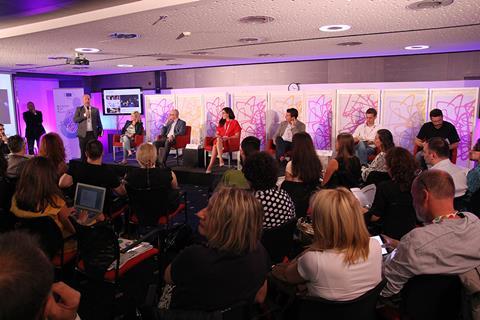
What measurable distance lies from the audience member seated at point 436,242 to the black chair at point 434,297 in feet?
0.12

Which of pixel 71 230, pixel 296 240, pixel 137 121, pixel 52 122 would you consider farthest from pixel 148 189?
pixel 52 122

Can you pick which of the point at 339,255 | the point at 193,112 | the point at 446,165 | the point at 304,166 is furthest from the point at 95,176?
the point at 193,112

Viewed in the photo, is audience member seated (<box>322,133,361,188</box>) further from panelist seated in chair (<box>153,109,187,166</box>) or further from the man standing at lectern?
the man standing at lectern

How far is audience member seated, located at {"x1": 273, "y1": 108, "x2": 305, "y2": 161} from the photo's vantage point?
743 cm

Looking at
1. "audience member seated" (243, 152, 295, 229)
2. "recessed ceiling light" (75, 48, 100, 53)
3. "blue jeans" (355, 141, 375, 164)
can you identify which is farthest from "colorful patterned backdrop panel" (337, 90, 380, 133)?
"audience member seated" (243, 152, 295, 229)

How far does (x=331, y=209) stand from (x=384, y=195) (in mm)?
1392

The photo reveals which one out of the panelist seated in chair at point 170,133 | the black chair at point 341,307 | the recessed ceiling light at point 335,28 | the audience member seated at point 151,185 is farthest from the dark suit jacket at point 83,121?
the black chair at point 341,307

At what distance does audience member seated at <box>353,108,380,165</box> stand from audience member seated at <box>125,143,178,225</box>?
12.6 feet

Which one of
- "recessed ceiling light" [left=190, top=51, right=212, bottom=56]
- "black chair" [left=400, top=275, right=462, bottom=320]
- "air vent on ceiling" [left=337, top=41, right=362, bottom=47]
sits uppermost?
"recessed ceiling light" [left=190, top=51, right=212, bottom=56]

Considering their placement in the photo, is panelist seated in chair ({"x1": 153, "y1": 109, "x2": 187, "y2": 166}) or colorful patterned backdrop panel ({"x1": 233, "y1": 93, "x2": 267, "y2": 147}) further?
colorful patterned backdrop panel ({"x1": 233, "y1": 93, "x2": 267, "y2": 147})

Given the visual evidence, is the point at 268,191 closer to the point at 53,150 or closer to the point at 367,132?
the point at 53,150

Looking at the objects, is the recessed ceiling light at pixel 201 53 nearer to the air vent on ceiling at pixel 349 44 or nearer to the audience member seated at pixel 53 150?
the air vent on ceiling at pixel 349 44

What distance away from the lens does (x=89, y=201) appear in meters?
3.16

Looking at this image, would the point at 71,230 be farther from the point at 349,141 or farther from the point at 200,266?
the point at 349,141
